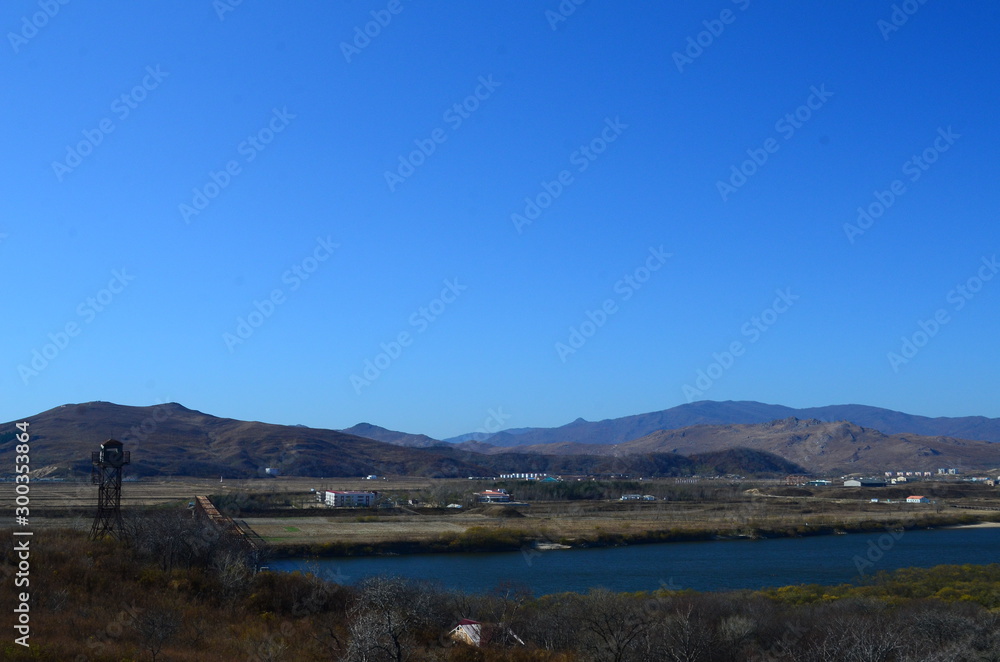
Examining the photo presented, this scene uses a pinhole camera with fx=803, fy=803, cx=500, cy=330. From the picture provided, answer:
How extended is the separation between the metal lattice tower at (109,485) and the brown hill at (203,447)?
72665 millimetres

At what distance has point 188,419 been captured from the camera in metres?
156

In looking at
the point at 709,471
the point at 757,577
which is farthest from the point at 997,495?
the point at 757,577

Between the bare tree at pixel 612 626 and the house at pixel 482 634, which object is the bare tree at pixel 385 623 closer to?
the house at pixel 482 634

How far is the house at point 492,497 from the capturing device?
7219cm

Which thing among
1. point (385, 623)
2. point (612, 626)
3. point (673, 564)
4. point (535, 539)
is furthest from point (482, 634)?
point (535, 539)

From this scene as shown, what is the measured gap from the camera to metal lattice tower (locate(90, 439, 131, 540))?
21.1 meters

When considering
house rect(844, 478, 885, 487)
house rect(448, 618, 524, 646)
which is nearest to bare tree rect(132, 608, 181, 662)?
house rect(448, 618, 524, 646)

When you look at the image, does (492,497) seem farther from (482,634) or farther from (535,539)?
(482,634)

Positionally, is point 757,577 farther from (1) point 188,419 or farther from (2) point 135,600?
(1) point 188,419

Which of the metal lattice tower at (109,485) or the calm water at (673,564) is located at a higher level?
the metal lattice tower at (109,485)

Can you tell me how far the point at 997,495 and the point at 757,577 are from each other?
3084 inches

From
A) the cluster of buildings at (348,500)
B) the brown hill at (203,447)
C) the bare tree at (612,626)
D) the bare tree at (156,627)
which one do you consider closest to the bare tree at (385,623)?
the bare tree at (156,627)

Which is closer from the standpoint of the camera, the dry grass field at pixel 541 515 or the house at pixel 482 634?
the house at pixel 482 634

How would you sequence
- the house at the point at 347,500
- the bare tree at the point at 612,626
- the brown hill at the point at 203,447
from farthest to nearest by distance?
the brown hill at the point at 203,447, the house at the point at 347,500, the bare tree at the point at 612,626
